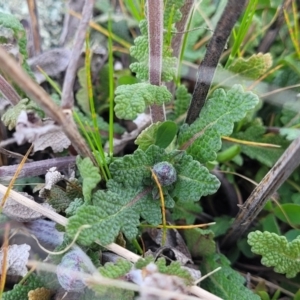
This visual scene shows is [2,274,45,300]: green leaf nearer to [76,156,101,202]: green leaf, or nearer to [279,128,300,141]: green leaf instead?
[76,156,101,202]: green leaf

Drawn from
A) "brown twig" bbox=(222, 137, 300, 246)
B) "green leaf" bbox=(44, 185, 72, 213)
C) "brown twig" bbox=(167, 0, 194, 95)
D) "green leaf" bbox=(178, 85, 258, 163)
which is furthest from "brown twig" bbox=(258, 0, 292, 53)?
"green leaf" bbox=(44, 185, 72, 213)

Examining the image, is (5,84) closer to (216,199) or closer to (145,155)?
(145,155)

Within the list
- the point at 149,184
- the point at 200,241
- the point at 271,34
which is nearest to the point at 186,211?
the point at 200,241

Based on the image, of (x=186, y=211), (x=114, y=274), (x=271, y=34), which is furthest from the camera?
(x=271, y=34)

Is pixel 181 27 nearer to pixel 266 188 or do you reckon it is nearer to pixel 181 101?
pixel 181 101

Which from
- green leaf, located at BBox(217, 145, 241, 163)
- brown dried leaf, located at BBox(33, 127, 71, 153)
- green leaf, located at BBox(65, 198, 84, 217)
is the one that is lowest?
brown dried leaf, located at BBox(33, 127, 71, 153)
